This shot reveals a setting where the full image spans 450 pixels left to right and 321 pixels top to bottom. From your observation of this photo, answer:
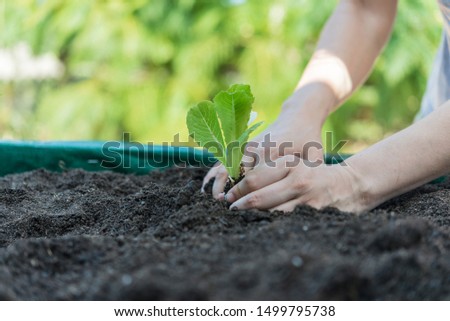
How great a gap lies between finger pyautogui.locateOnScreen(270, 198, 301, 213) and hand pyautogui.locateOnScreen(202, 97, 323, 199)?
0.18 metres

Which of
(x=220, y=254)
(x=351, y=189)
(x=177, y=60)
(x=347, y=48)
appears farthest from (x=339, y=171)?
(x=177, y=60)

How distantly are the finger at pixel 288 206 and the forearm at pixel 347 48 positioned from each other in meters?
0.58


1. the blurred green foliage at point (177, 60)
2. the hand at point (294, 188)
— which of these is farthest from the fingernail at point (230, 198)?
the blurred green foliage at point (177, 60)

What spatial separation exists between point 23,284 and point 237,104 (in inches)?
21.9

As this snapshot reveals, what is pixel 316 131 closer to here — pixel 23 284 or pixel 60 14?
pixel 23 284

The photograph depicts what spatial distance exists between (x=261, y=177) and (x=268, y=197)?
51 mm

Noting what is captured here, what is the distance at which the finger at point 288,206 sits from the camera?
45.8 inches

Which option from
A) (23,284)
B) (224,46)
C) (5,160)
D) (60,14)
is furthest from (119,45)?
(23,284)

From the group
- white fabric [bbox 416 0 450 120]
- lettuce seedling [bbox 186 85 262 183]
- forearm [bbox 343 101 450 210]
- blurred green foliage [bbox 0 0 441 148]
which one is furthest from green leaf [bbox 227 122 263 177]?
blurred green foliage [bbox 0 0 441 148]

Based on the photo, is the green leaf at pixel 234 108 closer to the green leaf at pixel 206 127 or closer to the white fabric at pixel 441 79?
the green leaf at pixel 206 127

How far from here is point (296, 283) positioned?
76cm

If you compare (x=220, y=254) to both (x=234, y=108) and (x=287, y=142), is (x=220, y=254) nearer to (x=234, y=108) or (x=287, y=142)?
(x=234, y=108)

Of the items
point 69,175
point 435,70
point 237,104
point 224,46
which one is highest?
point 224,46

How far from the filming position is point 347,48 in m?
1.84
